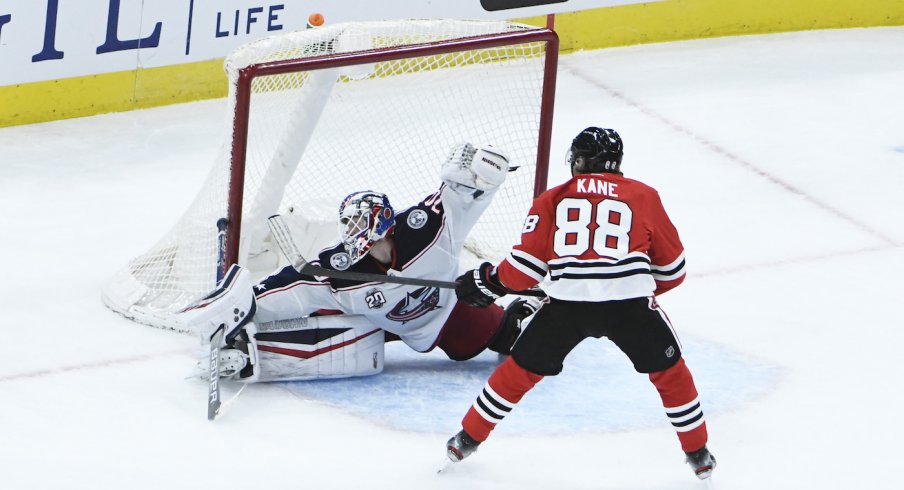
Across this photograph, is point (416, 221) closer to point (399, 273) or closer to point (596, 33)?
point (399, 273)

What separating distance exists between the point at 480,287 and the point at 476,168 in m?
0.34

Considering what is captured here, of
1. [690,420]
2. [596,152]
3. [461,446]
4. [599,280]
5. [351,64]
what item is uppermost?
[351,64]

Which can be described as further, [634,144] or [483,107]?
[634,144]

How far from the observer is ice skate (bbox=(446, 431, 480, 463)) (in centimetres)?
347

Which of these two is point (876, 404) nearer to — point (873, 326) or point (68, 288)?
point (873, 326)

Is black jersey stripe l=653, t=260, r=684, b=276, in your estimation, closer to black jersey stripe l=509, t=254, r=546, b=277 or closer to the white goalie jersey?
black jersey stripe l=509, t=254, r=546, b=277

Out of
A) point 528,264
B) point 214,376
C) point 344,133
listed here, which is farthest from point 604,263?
point 344,133

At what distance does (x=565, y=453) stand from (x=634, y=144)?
2.37m

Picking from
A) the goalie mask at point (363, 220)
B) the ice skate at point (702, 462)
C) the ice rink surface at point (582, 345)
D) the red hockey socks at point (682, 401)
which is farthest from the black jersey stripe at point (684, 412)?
the goalie mask at point (363, 220)

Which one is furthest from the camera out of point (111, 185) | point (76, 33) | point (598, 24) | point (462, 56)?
point (598, 24)

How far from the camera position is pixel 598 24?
21.9 feet

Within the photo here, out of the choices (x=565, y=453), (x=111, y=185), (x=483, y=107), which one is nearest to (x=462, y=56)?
(x=483, y=107)

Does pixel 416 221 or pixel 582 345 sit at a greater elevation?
pixel 416 221

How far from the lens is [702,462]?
11.2 feet
